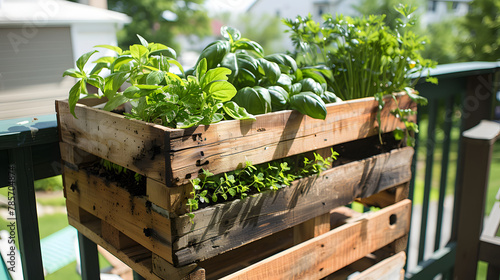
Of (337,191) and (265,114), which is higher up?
(265,114)

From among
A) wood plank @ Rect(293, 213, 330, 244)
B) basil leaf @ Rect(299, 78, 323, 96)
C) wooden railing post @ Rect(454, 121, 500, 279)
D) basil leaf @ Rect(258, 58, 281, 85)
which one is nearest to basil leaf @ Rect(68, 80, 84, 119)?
basil leaf @ Rect(258, 58, 281, 85)

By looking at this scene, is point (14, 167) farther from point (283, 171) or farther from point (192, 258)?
point (283, 171)

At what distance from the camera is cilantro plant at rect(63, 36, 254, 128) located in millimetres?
702

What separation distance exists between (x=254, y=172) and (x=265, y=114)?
121mm

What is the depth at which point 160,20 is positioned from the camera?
57.2 ft

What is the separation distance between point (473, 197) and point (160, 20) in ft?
57.0

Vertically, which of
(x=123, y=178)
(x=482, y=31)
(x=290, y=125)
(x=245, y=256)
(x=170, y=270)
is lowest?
(x=245, y=256)

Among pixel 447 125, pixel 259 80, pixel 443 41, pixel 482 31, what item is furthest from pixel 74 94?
pixel 443 41

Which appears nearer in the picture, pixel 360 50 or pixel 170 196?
pixel 170 196

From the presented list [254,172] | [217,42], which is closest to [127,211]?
[254,172]

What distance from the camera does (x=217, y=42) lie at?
875 mm

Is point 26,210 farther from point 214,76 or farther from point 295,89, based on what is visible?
point 295,89

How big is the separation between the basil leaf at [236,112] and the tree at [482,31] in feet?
25.1

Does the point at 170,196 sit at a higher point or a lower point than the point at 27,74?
lower
